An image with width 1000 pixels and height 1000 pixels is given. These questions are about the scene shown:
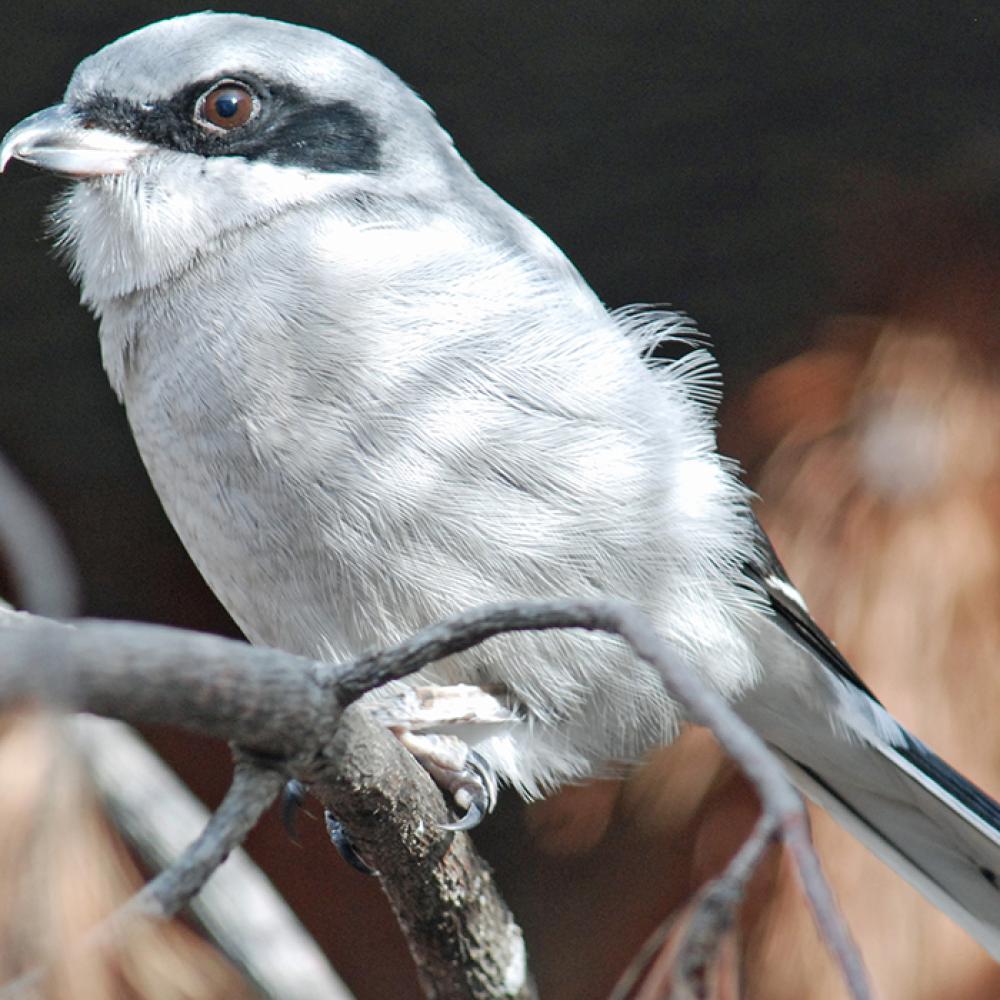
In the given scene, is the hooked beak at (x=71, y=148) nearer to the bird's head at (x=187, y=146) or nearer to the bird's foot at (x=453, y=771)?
the bird's head at (x=187, y=146)

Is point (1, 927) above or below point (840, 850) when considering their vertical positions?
above

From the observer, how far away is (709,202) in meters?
2.51

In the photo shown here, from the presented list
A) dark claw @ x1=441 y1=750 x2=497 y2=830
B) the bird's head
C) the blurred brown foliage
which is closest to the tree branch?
dark claw @ x1=441 y1=750 x2=497 y2=830

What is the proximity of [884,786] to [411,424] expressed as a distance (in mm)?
922

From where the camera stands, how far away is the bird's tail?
1841 millimetres

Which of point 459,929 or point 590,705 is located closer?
point 459,929

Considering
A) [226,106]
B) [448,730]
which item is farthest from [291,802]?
[226,106]

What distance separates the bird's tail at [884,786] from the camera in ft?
6.04

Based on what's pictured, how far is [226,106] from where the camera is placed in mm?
1727

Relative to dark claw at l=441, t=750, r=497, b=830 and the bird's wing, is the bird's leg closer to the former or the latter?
dark claw at l=441, t=750, r=497, b=830

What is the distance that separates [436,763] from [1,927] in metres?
0.53

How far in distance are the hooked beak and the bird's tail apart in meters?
1.10

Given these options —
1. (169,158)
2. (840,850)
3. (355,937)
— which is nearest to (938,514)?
(840,850)

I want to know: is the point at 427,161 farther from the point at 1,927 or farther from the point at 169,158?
the point at 1,927
